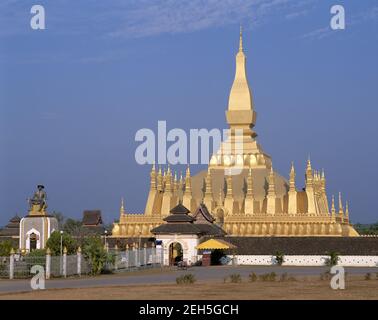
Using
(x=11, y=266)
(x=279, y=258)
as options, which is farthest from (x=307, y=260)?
(x=11, y=266)

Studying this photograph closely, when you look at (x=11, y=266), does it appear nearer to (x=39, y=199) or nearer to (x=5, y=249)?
(x=5, y=249)

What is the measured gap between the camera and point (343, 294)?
30281mm

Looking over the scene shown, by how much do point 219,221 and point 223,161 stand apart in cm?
817

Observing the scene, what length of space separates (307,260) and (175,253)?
10.6 m

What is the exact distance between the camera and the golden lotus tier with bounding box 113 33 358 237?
225 feet

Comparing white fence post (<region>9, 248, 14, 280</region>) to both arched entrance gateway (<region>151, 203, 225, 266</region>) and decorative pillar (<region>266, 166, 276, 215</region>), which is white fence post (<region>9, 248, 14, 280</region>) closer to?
arched entrance gateway (<region>151, 203, 225, 266</region>)

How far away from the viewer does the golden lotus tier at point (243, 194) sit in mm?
68625

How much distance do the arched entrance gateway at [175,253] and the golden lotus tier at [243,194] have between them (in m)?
7.09

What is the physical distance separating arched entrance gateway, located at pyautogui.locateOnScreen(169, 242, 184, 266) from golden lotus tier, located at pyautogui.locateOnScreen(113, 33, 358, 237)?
7093mm

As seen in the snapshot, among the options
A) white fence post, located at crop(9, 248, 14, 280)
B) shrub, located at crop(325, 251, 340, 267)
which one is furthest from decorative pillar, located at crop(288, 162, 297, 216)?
white fence post, located at crop(9, 248, 14, 280)
